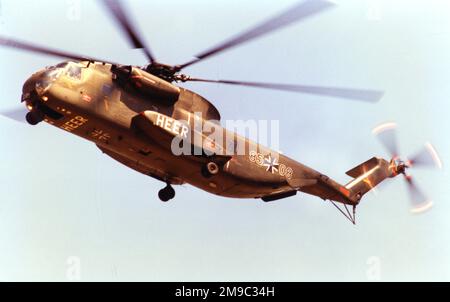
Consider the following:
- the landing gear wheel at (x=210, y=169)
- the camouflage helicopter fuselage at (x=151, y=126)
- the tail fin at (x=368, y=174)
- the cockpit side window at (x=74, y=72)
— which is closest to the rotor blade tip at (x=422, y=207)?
the tail fin at (x=368, y=174)

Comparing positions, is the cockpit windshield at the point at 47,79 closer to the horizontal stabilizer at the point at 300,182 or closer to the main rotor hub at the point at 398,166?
the horizontal stabilizer at the point at 300,182

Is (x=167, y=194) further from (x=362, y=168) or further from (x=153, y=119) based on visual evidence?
(x=362, y=168)

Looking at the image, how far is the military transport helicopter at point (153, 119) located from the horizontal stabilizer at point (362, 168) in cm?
350

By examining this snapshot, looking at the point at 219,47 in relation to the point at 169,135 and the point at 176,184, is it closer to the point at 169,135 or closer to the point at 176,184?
the point at 169,135

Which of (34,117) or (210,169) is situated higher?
(34,117)

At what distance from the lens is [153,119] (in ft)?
51.0

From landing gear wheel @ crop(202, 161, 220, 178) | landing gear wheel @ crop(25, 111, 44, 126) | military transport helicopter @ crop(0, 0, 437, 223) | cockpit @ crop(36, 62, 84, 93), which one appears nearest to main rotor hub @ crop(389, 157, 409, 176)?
military transport helicopter @ crop(0, 0, 437, 223)

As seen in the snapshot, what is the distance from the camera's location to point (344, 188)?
66.9ft

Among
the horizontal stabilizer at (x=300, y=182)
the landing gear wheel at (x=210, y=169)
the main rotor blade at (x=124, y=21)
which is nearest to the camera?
the main rotor blade at (x=124, y=21)

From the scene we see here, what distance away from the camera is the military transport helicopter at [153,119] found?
48.2ft

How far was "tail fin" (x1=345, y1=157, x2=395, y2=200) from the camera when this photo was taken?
69.9 feet

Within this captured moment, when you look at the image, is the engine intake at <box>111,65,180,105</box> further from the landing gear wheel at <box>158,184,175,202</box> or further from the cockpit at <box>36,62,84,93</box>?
the landing gear wheel at <box>158,184,175,202</box>

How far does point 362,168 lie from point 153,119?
10003 millimetres

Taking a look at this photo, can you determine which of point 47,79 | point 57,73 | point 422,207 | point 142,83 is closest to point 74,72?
point 57,73
